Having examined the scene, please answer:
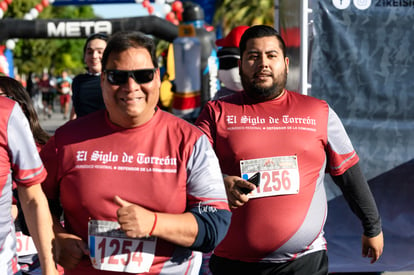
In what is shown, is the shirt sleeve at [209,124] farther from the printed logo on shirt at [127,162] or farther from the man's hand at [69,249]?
the man's hand at [69,249]

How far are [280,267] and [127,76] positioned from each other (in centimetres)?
150

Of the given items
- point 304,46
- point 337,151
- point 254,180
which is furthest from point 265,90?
point 304,46

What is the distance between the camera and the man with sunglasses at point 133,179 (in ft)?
7.72

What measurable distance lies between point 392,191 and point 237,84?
1604 mm

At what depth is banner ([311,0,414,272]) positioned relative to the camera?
5488mm

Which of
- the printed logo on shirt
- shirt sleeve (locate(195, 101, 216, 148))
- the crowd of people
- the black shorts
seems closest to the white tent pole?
shirt sleeve (locate(195, 101, 216, 148))

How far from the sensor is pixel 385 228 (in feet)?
18.7

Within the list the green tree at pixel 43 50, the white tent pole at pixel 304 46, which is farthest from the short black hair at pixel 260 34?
the green tree at pixel 43 50

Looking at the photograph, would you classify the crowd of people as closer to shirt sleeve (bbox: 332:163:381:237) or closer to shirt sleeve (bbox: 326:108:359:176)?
shirt sleeve (bbox: 326:108:359:176)

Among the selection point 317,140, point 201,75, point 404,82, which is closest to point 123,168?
point 317,140

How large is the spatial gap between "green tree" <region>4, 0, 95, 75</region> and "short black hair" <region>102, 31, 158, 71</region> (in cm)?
2899

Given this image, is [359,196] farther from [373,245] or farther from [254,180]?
[254,180]

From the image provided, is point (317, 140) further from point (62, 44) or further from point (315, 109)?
point (62, 44)

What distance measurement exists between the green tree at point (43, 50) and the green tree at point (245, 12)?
10.2 metres
